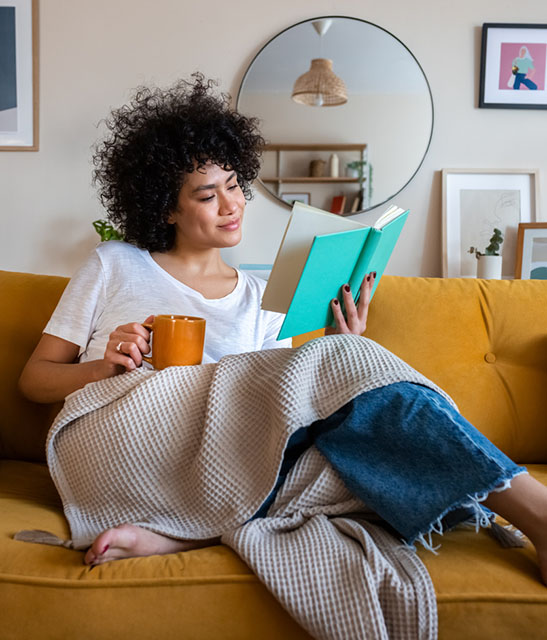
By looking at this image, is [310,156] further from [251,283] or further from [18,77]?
[18,77]

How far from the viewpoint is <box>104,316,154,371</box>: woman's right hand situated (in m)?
1.15

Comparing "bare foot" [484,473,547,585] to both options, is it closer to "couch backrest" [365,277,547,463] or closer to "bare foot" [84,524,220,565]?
"bare foot" [84,524,220,565]

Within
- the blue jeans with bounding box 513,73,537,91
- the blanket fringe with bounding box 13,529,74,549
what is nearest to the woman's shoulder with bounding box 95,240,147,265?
the blanket fringe with bounding box 13,529,74,549

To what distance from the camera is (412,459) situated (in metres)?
0.95

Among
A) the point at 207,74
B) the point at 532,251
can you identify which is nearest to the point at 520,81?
the point at 532,251

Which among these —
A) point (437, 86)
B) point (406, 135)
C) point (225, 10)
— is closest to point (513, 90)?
point (437, 86)

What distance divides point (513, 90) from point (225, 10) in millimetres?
1075

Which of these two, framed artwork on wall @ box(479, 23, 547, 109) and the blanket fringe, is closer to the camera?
the blanket fringe

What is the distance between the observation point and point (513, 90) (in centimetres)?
240

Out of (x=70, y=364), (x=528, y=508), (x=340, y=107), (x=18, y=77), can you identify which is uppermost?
(x=18, y=77)

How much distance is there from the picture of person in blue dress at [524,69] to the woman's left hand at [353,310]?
4.65 ft

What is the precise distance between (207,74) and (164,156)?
994 millimetres

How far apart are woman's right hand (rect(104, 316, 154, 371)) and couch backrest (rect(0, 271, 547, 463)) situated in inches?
16.8

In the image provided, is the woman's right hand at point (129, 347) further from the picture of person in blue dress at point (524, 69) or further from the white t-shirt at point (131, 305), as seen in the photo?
the picture of person in blue dress at point (524, 69)
